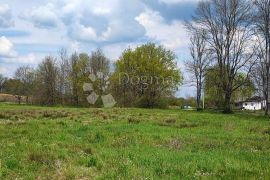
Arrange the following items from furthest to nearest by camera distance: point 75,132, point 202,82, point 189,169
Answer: point 202,82 < point 75,132 < point 189,169

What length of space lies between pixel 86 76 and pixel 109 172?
8688cm

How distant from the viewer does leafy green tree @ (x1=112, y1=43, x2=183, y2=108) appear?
257 feet

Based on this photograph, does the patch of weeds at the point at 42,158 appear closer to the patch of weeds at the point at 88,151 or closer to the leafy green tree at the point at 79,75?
the patch of weeds at the point at 88,151

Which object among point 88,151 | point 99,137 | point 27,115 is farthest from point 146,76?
point 88,151

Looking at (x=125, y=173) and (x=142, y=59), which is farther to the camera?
(x=142, y=59)

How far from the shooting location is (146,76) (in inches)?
3179

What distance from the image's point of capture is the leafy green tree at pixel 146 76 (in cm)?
7825

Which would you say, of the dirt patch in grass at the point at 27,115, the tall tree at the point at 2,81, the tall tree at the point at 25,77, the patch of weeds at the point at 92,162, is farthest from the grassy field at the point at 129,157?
the tall tree at the point at 2,81

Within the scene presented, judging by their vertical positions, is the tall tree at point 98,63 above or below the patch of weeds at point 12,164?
above

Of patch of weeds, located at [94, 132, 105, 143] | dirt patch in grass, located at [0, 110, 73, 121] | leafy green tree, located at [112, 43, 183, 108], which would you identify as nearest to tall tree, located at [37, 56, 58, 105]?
leafy green tree, located at [112, 43, 183, 108]

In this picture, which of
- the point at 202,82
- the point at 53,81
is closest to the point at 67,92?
the point at 53,81

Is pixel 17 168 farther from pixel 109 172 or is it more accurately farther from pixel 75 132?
pixel 75 132

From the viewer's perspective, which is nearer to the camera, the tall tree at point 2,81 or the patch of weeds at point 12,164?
the patch of weeds at point 12,164

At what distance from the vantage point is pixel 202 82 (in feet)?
249
